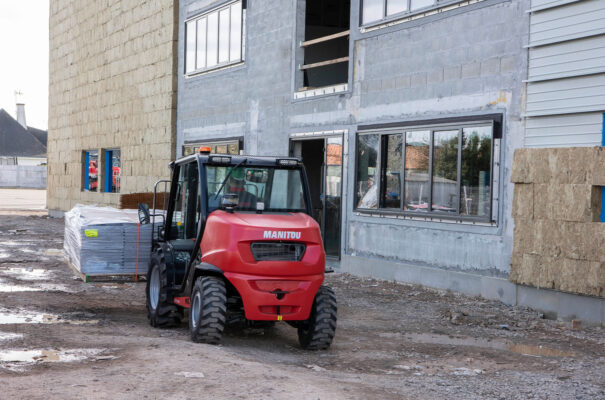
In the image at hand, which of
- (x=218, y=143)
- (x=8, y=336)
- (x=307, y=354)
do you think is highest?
(x=218, y=143)

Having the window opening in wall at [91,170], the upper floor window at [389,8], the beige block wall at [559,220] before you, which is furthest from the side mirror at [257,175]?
the window opening in wall at [91,170]

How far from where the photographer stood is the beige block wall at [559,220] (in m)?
11.5

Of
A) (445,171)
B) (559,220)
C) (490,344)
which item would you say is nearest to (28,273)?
(445,171)

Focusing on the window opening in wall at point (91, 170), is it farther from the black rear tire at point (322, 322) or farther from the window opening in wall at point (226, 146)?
the black rear tire at point (322, 322)

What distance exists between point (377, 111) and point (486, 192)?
11.9 ft

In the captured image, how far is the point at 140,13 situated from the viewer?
2834 centimetres

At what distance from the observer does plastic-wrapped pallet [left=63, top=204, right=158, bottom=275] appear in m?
11.2

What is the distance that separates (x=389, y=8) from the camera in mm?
16047

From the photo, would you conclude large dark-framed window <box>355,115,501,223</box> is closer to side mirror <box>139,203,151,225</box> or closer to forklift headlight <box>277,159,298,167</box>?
forklift headlight <box>277,159,298,167</box>

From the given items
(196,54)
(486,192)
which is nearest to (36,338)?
(486,192)

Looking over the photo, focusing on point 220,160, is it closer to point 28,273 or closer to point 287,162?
point 287,162

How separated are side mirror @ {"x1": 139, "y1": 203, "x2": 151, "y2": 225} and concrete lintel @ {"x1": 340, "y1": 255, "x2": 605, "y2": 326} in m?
5.65

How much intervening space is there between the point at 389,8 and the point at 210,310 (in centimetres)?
917

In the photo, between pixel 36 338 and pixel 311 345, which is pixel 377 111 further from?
pixel 36 338
